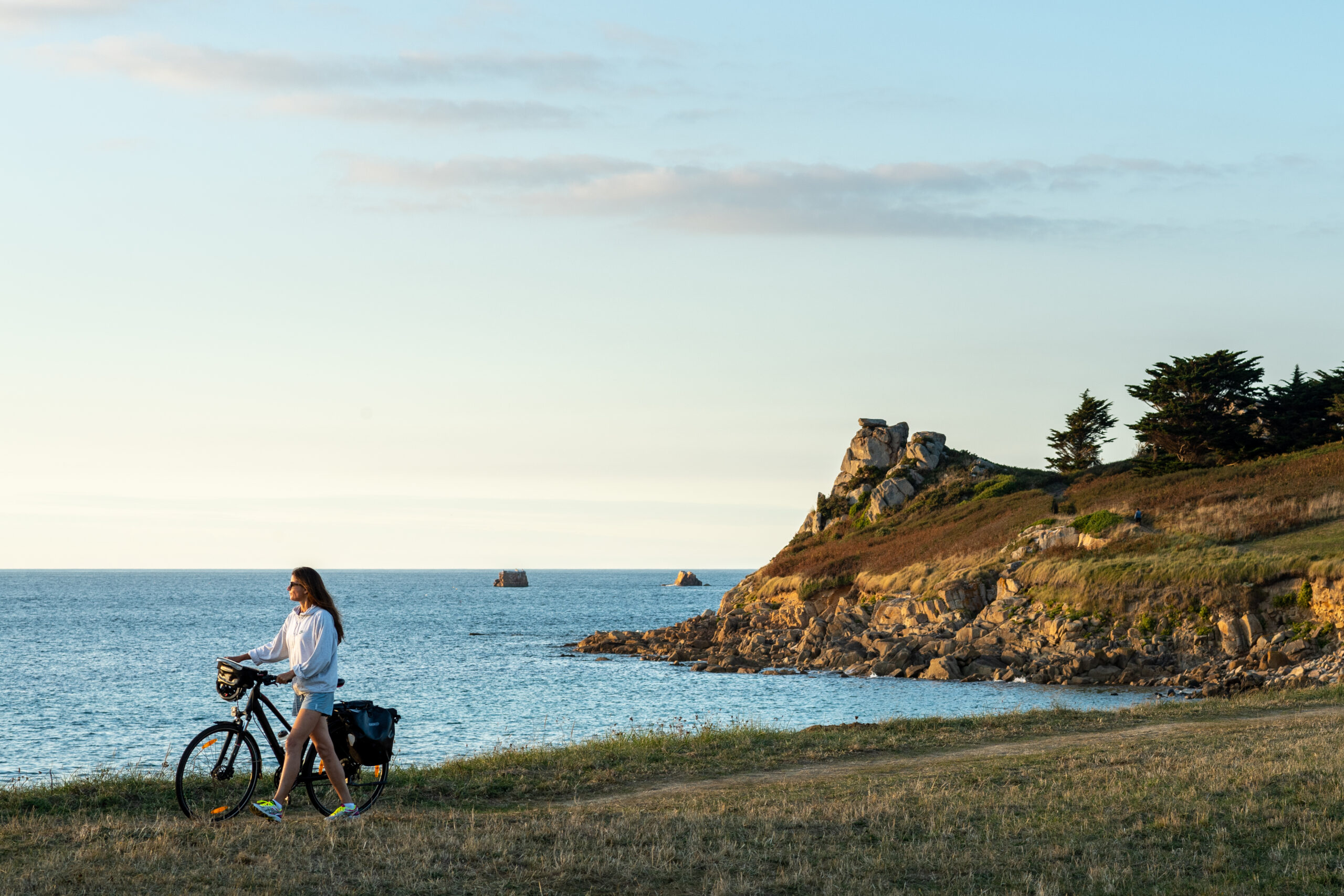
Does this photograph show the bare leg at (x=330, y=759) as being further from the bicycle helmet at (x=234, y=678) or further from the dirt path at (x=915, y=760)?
the dirt path at (x=915, y=760)

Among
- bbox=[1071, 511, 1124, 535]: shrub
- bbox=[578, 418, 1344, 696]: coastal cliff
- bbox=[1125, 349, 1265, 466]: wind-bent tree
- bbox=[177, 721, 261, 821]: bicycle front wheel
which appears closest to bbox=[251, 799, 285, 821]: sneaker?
bbox=[177, 721, 261, 821]: bicycle front wheel

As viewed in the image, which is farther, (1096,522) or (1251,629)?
(1096,522)

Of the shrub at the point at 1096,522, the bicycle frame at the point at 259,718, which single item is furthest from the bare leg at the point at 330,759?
the shrub at the point at 1096,522

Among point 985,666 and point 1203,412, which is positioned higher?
point 1203,412

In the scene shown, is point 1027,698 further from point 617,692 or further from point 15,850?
point 15,850

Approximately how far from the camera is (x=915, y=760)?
16.5m

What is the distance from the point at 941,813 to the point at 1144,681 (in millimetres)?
31187

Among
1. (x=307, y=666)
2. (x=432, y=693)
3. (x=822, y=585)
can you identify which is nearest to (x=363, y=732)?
(x=307, y=666)

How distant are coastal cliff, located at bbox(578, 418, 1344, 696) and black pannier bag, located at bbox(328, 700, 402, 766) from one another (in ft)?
99.9

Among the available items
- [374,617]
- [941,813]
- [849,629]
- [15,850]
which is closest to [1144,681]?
[849,629]

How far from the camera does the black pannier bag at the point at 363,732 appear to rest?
35.4 ft

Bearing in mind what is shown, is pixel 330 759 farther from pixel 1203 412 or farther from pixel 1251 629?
pixel 1203 412

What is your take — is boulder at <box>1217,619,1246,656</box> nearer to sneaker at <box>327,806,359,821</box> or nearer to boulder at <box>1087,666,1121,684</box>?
boulder at <box>1087,666,1121,684</box>

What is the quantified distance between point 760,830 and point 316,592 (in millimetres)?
4658
